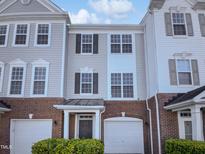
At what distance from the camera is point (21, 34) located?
14.8 meters

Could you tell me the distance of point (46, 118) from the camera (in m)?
13.5

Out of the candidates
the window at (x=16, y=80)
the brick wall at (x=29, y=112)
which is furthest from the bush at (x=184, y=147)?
the window at (x=16, y=80)

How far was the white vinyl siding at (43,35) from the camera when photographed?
1460cm

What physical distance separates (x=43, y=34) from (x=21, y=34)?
1.44m

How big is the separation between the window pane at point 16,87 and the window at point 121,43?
6.37m

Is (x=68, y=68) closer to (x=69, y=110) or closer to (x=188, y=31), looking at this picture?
(x=69, y=110)

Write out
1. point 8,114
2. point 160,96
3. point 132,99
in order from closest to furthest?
1. point 160,96
2. point 8,114
3. point 132,99

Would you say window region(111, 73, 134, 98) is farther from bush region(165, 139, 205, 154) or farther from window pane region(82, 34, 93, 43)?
bush region(165, 139, 205, 154)

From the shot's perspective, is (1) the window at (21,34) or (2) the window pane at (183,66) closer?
(2) the window pane at (183,66)

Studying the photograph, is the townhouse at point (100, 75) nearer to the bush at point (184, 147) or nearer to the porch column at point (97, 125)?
the porch column at point (97, 125)

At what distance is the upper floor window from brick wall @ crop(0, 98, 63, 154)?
3.74 m

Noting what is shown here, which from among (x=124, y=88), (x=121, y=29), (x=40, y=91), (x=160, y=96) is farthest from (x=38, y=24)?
(x=160, y=96)

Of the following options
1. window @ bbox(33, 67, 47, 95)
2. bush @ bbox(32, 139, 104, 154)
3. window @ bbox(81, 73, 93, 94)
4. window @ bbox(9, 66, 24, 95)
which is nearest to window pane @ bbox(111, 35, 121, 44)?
window @ bbox(81, 73, 93, 94)

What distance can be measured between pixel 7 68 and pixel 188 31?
447 inches
